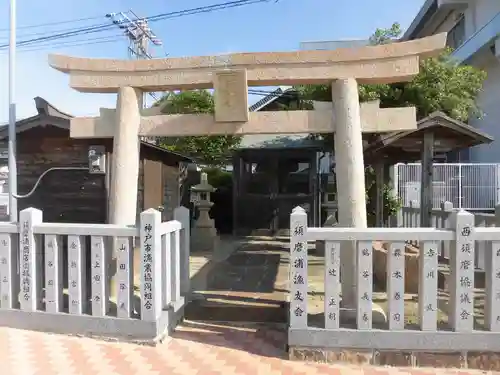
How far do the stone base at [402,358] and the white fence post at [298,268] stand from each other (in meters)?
0.31

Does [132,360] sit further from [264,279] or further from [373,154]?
[373,154]

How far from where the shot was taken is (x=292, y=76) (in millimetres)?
5250

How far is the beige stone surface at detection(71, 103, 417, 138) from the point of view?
5.07 meters

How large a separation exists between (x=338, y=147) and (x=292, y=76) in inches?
42.0

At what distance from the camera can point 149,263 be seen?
174 inches

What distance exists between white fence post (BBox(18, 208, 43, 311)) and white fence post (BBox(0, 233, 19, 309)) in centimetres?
18

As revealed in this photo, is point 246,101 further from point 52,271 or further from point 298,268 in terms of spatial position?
point 52,271

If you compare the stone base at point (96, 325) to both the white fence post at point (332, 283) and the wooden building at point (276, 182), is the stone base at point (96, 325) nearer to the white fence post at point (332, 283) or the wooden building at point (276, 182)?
the white fence post at point (332, 283)

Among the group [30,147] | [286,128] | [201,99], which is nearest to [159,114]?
[286,128]

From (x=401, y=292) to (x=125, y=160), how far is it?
3.64 m

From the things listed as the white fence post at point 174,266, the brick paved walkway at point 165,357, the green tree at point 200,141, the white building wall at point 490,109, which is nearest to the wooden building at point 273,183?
the green tree at point 200,141

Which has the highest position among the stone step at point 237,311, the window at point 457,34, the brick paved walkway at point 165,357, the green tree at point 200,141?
the window at point 457,34

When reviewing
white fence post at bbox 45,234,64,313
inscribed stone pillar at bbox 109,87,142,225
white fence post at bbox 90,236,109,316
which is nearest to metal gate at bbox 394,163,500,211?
inscribed stone pillar at bbox 109,87,142,225

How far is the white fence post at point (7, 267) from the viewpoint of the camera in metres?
4.81
